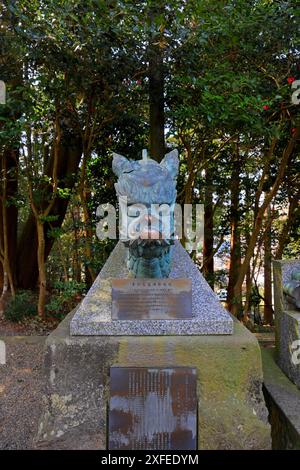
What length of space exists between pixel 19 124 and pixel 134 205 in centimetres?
268

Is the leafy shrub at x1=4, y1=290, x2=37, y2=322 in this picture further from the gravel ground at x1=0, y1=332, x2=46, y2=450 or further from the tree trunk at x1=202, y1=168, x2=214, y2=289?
the tree trunk at x1=202, y1=168, x2=214, y2=289

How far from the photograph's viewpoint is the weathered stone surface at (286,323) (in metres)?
3.17

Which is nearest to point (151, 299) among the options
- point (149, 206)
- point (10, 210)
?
point (149, 206)

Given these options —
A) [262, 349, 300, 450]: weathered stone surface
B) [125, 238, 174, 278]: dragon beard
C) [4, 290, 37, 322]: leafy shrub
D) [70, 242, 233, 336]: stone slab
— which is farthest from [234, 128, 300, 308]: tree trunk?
[125, 238, 174, 278]: dragon beard

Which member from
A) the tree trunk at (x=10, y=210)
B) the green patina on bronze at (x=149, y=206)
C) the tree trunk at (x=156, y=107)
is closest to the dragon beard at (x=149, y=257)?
the green patina on bronze at (x=149, y=206)

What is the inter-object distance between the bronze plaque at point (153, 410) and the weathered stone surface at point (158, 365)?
49mm

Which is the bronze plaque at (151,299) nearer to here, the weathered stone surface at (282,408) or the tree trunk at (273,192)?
the weathered stone surface at (282,408)

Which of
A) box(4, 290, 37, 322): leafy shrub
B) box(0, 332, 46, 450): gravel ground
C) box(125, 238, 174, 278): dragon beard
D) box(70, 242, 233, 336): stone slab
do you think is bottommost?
box(0, 332, 46, 450): gravel ground

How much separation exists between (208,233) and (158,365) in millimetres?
6556

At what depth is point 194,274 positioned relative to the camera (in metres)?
3.32

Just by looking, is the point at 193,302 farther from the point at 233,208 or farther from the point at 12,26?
the point at 233,208

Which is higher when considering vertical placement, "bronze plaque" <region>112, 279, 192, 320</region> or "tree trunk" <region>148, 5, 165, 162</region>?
"tree trunk" <region>148, 5, 165, 162</region>

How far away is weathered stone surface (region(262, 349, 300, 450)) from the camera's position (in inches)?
102

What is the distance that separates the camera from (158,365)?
2.51 m
